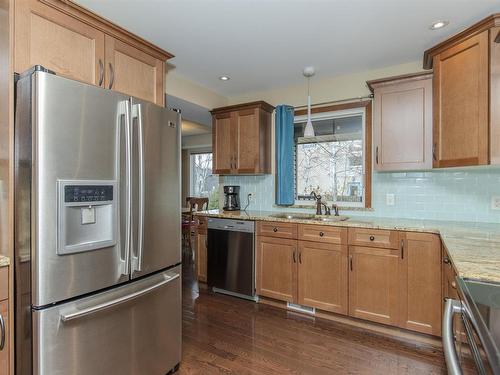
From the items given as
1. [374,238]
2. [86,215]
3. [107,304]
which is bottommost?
[107,304]

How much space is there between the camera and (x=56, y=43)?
1623mm

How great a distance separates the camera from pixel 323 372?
1935mm

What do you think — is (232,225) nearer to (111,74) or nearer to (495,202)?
(111,74)

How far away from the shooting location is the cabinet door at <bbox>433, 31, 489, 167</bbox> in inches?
76.3

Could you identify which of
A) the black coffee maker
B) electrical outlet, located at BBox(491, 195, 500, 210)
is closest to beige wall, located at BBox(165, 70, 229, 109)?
Result: the black coffee maker

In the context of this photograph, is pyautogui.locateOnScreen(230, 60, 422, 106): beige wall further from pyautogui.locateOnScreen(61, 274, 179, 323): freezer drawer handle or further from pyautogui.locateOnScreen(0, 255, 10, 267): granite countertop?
pyautogui.locateOnScreen(0, 255, 10, 267): granite countertop

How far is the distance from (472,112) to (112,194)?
95.3 inches

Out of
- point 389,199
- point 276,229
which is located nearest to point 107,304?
point 276,229

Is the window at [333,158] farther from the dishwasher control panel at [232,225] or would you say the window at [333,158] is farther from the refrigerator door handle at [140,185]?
the refrigerator door handle at [140,185]

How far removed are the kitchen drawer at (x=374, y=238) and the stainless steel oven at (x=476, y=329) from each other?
4.42ft

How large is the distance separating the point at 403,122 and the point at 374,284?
57.9 inches

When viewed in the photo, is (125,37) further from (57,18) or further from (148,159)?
(148,159)

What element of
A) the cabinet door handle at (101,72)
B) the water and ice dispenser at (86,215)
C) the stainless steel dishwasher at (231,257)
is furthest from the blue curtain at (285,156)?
the water and ice dispenser at (86,215)

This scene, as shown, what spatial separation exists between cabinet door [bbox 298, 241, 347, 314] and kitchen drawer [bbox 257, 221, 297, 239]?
5.6 inches
